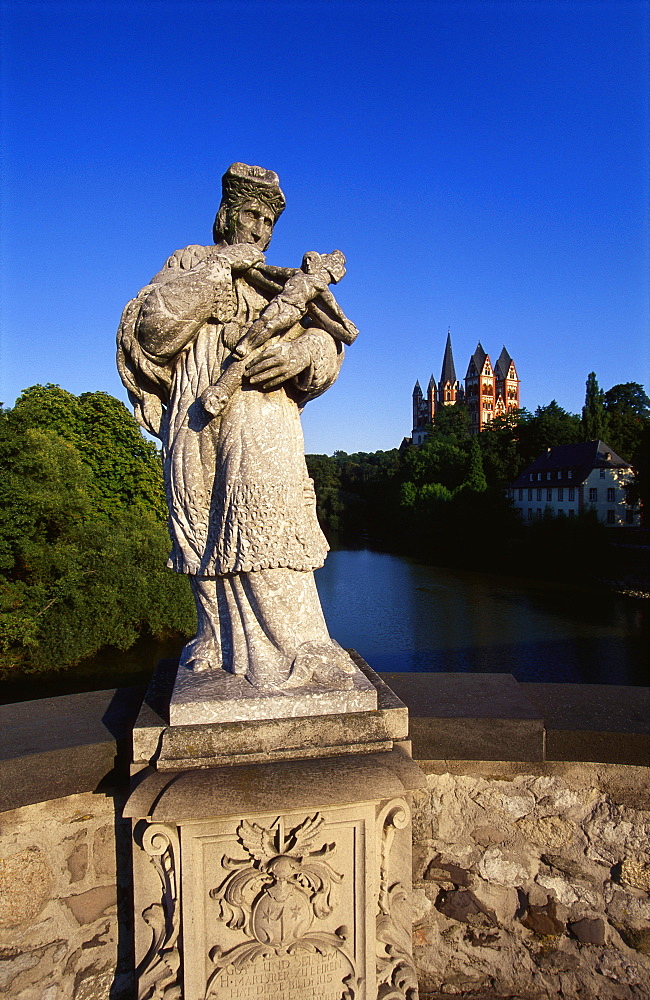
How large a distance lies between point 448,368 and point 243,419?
10305 centimetres

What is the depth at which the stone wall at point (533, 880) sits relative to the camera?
7.97 ft

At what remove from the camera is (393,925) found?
223cm

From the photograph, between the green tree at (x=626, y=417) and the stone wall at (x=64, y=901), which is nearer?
the stone wall at (x=64, y=901)

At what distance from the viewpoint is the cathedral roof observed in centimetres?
10031

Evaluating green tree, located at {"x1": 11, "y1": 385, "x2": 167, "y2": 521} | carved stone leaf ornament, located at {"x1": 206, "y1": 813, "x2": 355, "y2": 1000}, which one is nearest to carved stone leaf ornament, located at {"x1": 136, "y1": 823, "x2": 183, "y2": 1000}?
carved stone leaf ornament, located at {"x1": 206, "y1": 813, "x2": 355, "y2": 1000}

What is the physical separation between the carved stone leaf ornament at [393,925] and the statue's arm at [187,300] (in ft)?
6.06

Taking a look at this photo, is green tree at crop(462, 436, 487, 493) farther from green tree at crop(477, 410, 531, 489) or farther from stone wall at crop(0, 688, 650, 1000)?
stone wall at crop(0, 688, 650, 1000)

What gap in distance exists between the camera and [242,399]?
2.48 meters

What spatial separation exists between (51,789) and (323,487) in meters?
55.9

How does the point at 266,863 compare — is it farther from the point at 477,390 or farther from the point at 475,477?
the point at 477,390

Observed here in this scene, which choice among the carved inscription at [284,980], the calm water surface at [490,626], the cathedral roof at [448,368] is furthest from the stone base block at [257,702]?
the cathedral roof at [448,368]

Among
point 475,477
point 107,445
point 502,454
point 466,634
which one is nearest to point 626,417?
point 502,454

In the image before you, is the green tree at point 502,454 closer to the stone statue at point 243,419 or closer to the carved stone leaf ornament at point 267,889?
the stone statue at point 243,419

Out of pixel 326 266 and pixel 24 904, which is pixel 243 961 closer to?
pixel 24 904
